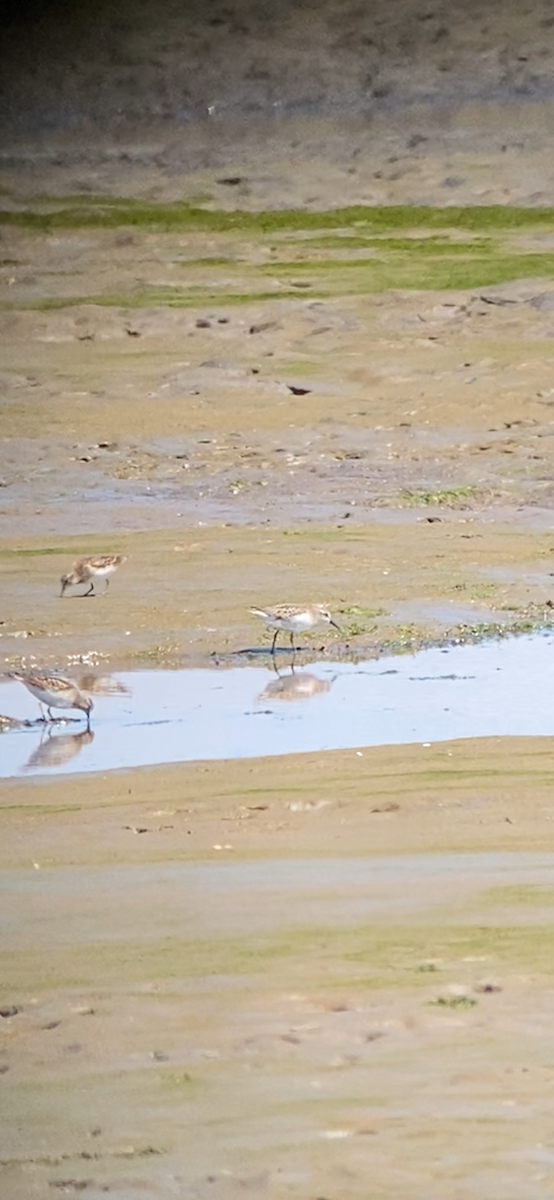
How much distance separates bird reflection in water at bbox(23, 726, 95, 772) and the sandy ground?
1.02ft

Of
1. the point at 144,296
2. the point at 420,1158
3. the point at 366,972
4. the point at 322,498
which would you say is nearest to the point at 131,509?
the point at 322,498

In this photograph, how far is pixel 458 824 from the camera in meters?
7.44

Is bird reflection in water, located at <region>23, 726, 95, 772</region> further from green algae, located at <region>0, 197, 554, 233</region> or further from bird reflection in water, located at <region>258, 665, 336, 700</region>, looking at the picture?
green algae, located at <region>0, 197, 554, 233</region>

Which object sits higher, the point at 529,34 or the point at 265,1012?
the point at 529,34

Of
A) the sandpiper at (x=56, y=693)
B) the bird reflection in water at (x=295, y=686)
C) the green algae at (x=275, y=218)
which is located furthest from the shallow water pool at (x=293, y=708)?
the green algae at (x=275, y=218)

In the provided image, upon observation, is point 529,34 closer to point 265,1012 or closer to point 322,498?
point 322,498

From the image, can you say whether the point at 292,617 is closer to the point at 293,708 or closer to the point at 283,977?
the point at 293,708

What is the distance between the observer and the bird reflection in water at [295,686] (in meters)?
9.30

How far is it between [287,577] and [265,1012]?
491cm

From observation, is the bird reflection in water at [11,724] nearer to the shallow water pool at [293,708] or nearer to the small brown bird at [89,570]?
the shallow water pool at [293,708]

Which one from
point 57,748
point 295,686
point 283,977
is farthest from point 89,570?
point 283,977

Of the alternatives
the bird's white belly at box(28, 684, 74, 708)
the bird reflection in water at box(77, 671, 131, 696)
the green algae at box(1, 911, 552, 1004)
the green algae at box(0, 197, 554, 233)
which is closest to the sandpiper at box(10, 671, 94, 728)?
the bird's white belly at box(28, 684, 74, 708)

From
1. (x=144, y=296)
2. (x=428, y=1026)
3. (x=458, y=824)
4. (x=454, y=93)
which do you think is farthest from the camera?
(x=454, y=93)

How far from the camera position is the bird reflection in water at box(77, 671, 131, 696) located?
9.42 metres
